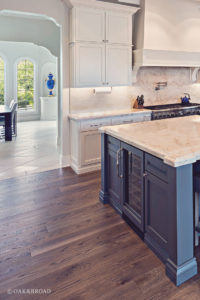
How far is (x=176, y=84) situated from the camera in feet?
18.4

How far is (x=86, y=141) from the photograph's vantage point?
415 centimetres

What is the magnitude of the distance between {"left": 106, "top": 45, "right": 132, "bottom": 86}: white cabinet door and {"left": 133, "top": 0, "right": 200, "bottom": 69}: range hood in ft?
0.91

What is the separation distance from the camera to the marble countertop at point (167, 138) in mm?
1766

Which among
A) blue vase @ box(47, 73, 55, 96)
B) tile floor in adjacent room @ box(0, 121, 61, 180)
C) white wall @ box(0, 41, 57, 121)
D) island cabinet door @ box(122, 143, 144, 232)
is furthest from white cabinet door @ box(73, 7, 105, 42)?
blue vase @ box(47, 73, 55, 96)

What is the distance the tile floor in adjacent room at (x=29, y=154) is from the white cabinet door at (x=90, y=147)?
2.10ft

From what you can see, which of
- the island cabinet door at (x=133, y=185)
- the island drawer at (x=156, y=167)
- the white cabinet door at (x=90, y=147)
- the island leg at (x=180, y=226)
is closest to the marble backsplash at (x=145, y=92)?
the white cabinet door at (x=90, y=147)

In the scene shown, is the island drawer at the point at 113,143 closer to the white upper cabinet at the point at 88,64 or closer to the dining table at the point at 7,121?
the white upper cabinet at the point at 88,64

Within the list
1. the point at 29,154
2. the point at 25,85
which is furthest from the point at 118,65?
the point at 25,85

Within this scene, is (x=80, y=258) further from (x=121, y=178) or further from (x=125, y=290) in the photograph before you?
(x=121, y=178)

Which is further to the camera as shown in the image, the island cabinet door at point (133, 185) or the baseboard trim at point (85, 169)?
the baseboard trim at point (85, 169)

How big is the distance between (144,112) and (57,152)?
80.8 inches

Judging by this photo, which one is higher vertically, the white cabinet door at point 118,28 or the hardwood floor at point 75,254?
the white cabinet door at point 118,28

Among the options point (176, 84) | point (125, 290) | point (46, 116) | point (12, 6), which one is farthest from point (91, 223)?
point (46, 116)

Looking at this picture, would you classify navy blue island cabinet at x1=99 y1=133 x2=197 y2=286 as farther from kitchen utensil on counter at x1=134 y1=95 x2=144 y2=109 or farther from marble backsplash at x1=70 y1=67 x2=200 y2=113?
kitchen utensil on counter at x1=134 y1=95 x2=144 y2=109
